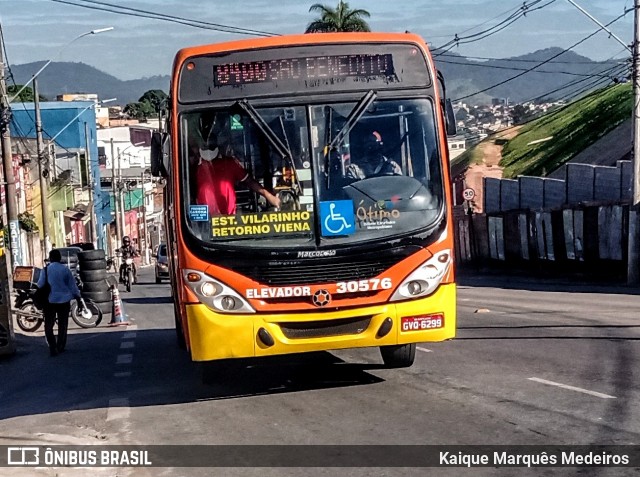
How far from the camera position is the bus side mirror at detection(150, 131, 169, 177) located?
1124cm

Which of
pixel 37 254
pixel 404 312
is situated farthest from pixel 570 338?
pixel 37 254

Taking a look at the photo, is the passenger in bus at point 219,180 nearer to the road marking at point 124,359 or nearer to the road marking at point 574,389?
the road marking at point 574,389

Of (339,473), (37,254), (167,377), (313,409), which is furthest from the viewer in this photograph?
(37,254)

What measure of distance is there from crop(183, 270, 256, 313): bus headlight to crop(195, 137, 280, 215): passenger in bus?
0.65 meters

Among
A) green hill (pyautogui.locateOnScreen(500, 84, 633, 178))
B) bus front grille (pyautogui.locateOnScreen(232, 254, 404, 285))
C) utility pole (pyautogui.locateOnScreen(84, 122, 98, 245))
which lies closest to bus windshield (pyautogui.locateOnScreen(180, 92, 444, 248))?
bus front grille (pyautogui.locateOnScreen(232, 254, 404, 285))

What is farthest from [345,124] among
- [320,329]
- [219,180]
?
[320,329]

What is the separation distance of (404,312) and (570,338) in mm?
5074

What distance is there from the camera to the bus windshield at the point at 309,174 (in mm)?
10492

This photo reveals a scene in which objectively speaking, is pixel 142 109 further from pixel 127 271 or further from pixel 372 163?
pixel 372 163

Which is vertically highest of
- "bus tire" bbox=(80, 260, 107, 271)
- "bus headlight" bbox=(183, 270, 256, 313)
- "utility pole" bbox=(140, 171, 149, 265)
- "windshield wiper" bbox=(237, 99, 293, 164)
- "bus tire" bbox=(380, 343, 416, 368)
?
"windshield wiper" bbox=(237, 99, 293, 164)

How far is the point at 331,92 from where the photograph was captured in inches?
423

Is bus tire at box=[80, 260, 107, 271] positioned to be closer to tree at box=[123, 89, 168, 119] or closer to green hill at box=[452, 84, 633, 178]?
green hill at box=[452, 84, 633, 178]

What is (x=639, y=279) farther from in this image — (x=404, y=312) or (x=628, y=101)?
(x=628, y=101)

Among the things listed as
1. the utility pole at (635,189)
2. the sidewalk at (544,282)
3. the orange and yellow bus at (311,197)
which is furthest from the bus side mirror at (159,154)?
the utility pole at (635,189)
